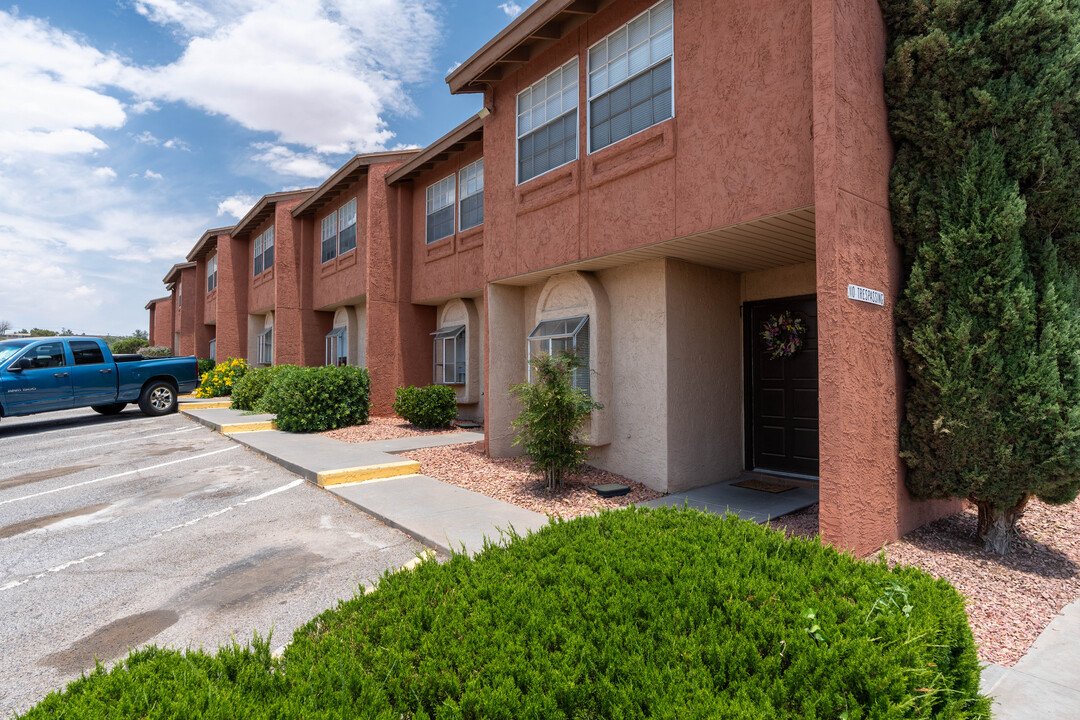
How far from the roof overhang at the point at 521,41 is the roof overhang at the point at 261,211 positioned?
12.1m

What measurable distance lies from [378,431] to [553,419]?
6.40 m

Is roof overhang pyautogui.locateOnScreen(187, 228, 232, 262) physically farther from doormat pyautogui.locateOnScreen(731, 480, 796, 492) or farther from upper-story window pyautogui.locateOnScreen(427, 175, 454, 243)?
doormat pyautogui.locateOnScreen(731, 480, 796, 492)

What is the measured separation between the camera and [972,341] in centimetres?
486

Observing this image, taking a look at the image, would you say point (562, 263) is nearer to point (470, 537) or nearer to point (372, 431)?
point (470, 537)

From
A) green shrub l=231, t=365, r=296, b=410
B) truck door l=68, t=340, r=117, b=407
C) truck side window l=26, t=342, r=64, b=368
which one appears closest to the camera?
truck side window l=26, t=342, r=64, b=368

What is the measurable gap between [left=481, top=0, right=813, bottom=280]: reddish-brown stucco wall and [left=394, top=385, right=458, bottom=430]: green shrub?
204 inches

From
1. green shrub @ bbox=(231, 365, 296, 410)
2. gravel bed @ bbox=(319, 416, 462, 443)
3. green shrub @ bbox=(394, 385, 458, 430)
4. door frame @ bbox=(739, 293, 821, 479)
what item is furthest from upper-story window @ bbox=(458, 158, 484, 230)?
green shrub @ bbox=(231, 365, 296, 410)

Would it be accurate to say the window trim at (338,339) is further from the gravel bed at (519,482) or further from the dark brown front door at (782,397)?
the dark brown front door at (782,397)

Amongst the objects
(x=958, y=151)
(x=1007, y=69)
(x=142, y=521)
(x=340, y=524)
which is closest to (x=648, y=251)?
(x=958, y=151)

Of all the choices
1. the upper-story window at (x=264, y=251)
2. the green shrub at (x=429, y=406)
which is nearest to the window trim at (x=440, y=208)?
the green shrub at (x=429, y=406)

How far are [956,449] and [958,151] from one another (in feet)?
8.76

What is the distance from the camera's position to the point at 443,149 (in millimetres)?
12422

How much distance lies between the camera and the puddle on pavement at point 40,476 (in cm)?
817

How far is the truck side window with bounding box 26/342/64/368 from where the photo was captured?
12992 mm
